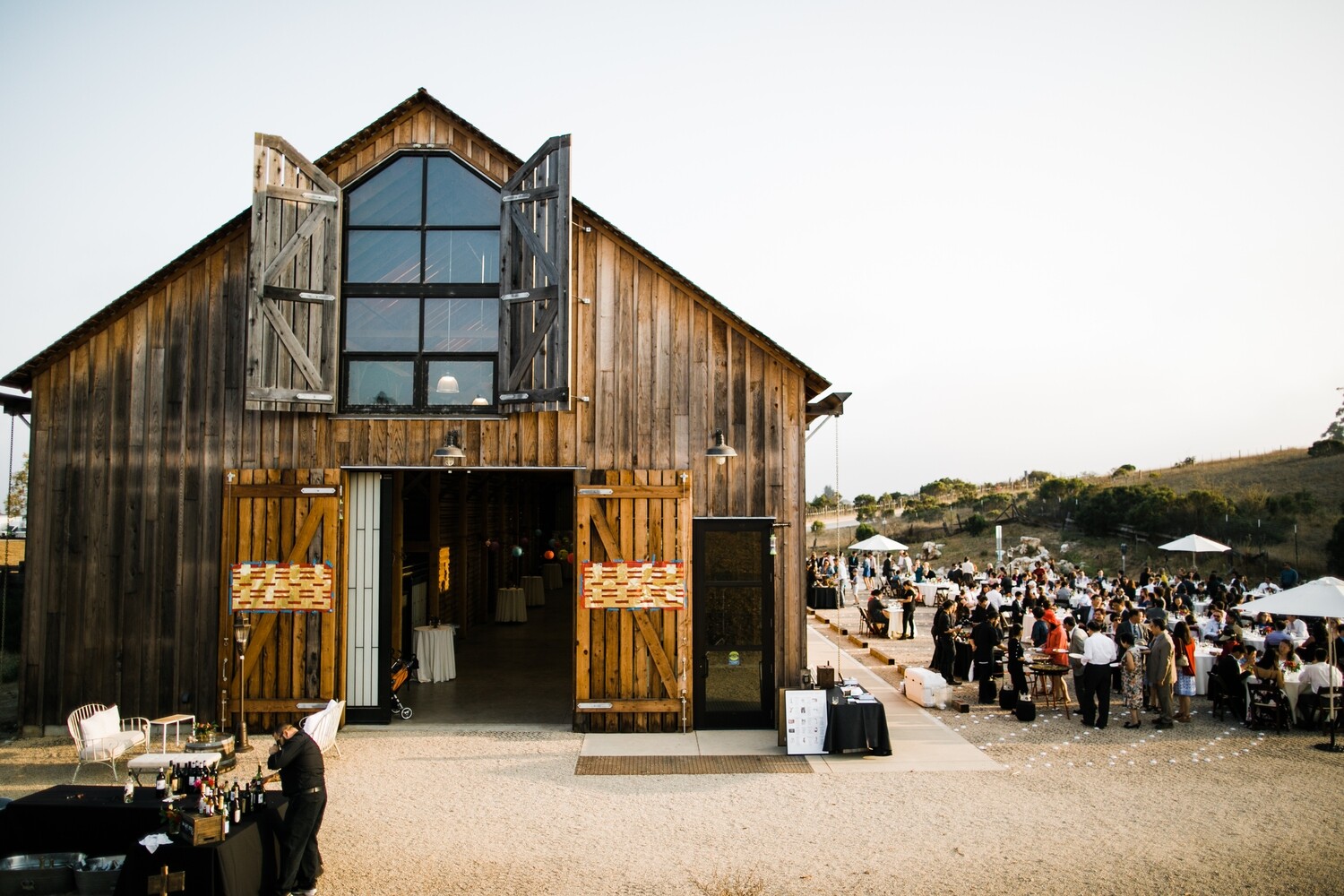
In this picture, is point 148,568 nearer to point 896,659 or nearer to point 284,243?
point 284,243

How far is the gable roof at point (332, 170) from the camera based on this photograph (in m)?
11.8

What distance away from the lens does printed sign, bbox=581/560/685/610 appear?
38.3 ft

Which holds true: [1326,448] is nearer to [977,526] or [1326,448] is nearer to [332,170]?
[977,526]

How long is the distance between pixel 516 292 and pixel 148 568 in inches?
234

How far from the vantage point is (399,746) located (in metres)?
11.2

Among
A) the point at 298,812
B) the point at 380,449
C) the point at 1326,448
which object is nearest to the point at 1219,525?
the point at 1326,448

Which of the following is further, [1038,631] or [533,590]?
[533,590]

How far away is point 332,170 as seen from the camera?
12141mm

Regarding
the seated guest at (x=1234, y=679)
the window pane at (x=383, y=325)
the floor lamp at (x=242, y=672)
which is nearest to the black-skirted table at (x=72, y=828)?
the floor lamp at (x=242, y=672)

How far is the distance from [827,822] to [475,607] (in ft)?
52.8

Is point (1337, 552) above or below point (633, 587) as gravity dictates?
below

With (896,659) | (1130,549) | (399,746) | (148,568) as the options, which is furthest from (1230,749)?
(1130,549)

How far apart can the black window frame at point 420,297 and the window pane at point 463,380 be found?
0.03 metres

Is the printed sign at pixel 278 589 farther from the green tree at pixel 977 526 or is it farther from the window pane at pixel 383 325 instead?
the green tree at pixel 977 526
